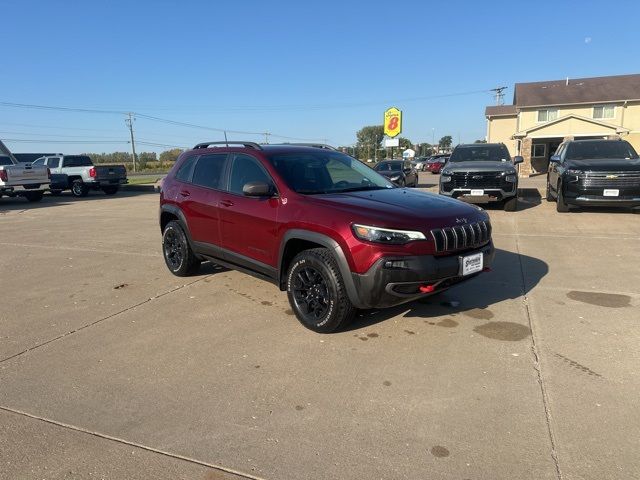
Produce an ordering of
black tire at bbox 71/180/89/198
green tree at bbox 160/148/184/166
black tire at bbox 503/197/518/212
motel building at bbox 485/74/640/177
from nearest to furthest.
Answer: black tire at bbox 503/197/518/212, black tire at bbox 71/180/89/198, motel building at bbox 485/74/640/177, green tree at bbox 160/148/184/166

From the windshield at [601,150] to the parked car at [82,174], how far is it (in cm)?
1822

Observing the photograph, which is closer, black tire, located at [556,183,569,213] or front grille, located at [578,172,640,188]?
front grille, located at [578,172,640,188]

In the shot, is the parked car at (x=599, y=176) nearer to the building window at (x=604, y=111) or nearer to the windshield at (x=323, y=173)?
the windshield at (x=323, y=173)

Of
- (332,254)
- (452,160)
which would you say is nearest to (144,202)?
(452,160)

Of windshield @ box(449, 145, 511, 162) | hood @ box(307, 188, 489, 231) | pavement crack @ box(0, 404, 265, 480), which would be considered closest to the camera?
pavement crack @ box(0, 404, 265, 480)

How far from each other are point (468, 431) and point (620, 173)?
898 centimetres

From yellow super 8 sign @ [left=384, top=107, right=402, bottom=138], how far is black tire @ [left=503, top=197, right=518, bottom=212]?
29.9m

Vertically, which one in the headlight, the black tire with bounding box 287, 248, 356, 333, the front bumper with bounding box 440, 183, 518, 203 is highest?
the headlight

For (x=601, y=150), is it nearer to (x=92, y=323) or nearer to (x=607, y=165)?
(x=607, y=165)

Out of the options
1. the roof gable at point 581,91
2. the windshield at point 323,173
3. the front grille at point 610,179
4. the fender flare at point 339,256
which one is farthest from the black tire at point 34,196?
the roof gable at point 581,91

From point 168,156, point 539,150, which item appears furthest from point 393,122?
point 168,156

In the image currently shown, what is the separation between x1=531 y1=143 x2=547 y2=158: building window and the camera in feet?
113

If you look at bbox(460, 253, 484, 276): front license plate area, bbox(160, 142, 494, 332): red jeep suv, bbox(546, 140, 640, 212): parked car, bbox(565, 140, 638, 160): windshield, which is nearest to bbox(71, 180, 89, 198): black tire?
bbox(160, 142, 494, 332): red jeep suv

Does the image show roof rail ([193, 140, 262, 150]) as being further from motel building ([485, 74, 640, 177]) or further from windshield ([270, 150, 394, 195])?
motel building ([485, 74, 640, 177])
